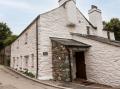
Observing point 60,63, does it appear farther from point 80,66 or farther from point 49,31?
point 49,31

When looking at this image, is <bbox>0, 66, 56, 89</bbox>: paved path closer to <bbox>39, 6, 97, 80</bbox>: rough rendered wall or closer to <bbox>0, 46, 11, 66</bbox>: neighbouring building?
<bbox>39, 6, 97, 80</bbox>: rough rendered wall

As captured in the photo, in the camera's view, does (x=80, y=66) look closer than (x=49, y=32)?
Yes

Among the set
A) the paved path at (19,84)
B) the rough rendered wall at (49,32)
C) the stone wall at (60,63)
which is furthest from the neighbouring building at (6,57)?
the stone wall at (60,63)

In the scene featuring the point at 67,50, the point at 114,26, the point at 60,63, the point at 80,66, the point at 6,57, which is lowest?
the point at 80,66

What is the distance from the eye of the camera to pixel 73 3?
625 inches

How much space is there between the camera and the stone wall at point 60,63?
11977mm

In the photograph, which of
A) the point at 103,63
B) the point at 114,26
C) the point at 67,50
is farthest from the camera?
the point at 114,26

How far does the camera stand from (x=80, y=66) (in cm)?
1388

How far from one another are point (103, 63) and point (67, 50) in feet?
9.98

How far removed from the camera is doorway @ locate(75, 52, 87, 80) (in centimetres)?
1352

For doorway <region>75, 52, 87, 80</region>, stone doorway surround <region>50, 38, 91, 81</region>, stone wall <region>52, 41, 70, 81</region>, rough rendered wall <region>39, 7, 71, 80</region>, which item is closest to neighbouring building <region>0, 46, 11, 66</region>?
rough rendered wall <region>39, 7, 71, 80</region>

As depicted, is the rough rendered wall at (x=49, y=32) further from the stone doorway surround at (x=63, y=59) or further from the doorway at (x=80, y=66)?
the doorway at (x=80, y=66)

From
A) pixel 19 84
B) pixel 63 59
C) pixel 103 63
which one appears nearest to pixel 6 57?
pixel 19 84

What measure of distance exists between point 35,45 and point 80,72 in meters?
5.04
